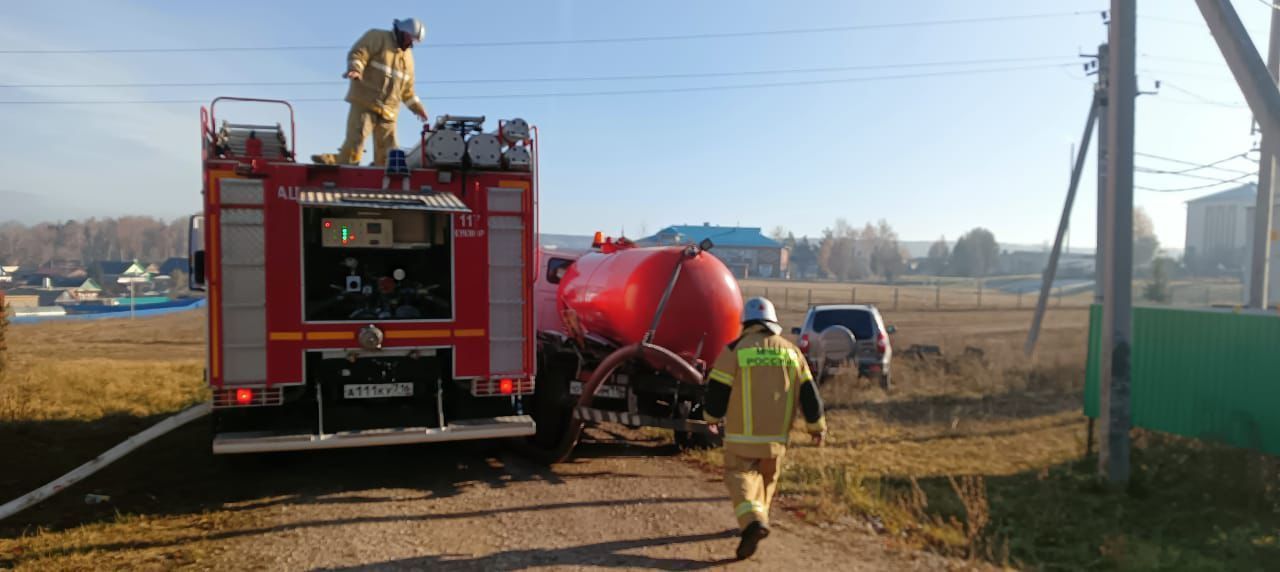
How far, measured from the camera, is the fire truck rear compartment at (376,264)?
758 cm

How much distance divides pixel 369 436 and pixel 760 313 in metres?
3.59

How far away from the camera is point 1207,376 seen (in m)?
8.35

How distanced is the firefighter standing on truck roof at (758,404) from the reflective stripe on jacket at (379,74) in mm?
5468

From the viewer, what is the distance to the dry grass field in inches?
242

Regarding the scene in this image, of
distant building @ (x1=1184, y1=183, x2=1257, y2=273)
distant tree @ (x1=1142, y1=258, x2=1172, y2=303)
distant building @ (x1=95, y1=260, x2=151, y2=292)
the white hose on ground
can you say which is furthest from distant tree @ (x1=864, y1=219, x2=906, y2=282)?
the white hose on ground

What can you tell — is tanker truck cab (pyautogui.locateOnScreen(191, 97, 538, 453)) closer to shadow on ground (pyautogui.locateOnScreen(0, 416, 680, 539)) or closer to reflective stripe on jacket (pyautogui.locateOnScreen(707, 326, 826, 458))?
shadow on ground (pyautogui.locateOnScreen(0, 416, 680, 539))

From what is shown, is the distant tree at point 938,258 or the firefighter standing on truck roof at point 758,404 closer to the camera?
the firefighter standing on truck roof at point 758,404

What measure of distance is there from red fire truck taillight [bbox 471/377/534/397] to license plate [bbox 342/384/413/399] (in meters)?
0.61

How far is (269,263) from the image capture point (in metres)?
6.98

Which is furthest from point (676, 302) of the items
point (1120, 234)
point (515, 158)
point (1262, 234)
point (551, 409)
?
point (1262, 234)

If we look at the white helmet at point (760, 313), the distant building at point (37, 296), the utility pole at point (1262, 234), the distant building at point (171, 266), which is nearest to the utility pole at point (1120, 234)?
the white helmet at point (760, 313)

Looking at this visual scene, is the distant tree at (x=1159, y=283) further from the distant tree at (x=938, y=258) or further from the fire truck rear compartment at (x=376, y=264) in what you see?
the distant tree at (x=938, y=258)

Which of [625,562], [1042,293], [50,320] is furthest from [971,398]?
[50,320]

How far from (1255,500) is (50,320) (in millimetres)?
49867
